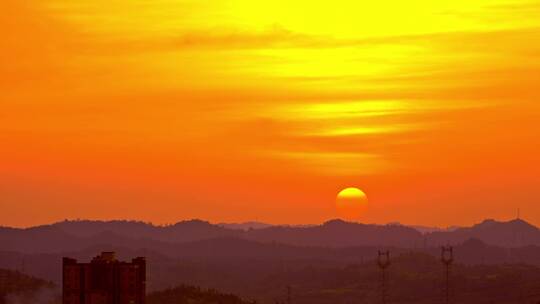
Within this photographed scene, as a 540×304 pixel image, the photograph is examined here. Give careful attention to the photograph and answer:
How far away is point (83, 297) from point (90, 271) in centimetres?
430

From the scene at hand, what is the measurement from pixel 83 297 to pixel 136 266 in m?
9.35

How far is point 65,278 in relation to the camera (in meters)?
198

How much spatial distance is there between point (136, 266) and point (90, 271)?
723 centimetres

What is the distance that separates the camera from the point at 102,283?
198 metres

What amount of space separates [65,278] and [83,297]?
410 cm

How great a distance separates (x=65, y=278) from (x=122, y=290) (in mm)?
9182

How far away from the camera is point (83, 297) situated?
198m

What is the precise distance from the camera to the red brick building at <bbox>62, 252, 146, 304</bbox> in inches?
7751

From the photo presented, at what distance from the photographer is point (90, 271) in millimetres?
199250

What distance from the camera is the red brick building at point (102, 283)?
196875 mm

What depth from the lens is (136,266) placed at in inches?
7830

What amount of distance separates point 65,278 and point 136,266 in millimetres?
A: 11041
